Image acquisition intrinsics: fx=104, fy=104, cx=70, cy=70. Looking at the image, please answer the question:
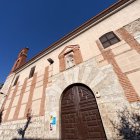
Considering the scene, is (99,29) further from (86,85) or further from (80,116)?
(80,116)

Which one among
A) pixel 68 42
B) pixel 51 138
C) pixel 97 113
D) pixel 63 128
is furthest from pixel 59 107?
pixel 68 42

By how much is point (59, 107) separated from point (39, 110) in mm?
1454

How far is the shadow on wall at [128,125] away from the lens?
3.10 m

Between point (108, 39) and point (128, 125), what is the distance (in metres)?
4.13

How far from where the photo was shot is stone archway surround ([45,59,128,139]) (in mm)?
3814

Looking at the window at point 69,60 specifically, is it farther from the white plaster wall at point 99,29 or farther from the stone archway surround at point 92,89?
the white plaster wall at point 99,29

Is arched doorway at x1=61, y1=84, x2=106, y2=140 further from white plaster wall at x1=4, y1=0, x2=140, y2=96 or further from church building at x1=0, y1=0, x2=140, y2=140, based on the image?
white plaster wall at x1=4, y1=0, x2=140, y2=96

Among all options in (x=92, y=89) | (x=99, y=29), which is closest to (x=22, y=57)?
(x=99, y=29)

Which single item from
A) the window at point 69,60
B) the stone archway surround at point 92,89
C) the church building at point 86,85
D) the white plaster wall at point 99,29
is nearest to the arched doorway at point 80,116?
the church building at point 86,85

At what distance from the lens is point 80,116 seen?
4.58 m

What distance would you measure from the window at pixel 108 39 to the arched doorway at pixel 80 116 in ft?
8.49

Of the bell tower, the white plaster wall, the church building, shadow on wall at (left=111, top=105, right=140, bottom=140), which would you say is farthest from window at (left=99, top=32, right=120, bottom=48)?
the bell tower

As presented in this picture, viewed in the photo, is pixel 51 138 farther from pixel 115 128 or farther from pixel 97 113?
pixel 115 128

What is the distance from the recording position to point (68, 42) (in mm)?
7691
